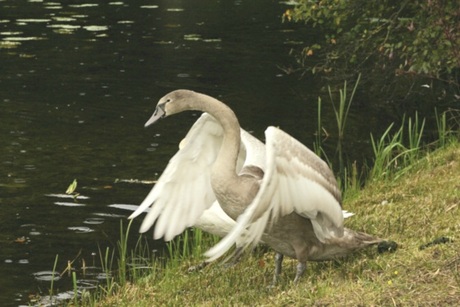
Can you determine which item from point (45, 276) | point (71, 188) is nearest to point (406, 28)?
point (71, 188)

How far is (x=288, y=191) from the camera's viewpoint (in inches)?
264

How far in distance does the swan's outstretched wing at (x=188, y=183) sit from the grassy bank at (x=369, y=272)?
0.52m

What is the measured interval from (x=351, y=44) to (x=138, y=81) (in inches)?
214

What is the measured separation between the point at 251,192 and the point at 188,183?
3.38 ft

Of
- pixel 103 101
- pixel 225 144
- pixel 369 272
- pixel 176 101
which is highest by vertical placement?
pixel 176 101

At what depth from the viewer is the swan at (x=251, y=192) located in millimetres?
6594

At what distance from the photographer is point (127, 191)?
13.1m

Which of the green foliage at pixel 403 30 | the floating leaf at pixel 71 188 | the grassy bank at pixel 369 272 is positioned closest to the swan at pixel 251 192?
the grassy bank at pixel 369 272

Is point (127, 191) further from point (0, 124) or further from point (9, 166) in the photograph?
point (0, 124)

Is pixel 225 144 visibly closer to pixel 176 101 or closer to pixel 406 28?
pixel 176 101

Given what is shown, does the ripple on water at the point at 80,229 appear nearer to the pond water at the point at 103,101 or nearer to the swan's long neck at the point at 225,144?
the pond water at the point at 103,101

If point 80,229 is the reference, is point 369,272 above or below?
above

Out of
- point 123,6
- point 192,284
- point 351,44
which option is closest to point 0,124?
point 351,44

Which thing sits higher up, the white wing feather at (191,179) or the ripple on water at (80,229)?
the white wing feather at (191,179)
